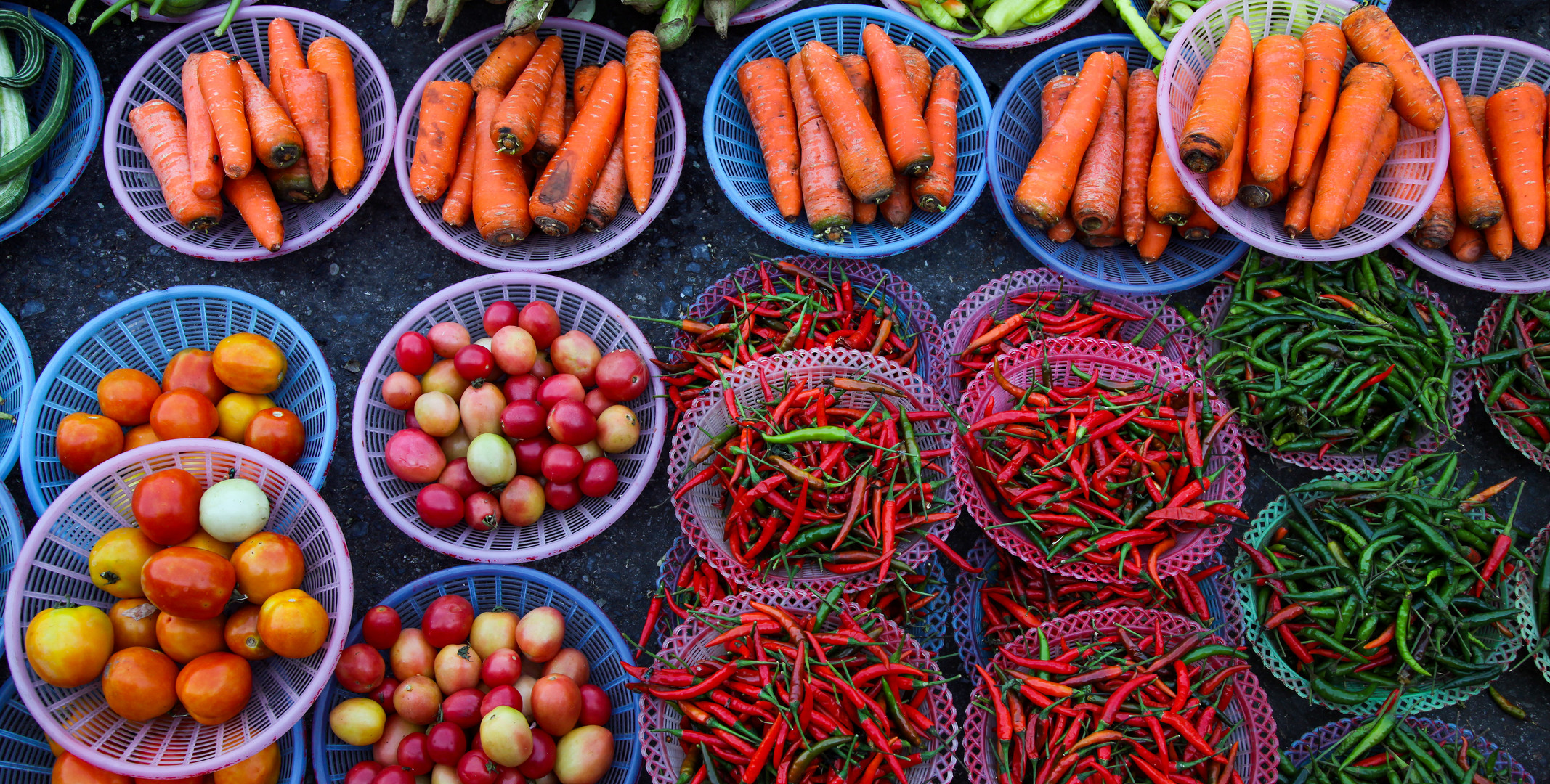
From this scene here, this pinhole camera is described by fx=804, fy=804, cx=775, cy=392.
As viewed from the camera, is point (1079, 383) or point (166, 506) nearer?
point (166, 506)

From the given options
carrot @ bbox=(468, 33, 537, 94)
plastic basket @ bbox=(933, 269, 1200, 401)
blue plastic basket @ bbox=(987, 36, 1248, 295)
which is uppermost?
carrot @ bbox=(468, 33, 537, 94)

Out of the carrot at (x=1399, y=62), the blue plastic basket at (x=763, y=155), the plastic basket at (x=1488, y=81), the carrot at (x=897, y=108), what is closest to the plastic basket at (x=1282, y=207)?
the carrot at (x=1399, y=62)

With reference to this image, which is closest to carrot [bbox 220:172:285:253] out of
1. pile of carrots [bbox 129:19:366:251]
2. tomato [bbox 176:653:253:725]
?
pile of carrots [bbox 129:19:366:251]

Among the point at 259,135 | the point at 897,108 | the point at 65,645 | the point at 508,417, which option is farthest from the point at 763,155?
the point at 65,645

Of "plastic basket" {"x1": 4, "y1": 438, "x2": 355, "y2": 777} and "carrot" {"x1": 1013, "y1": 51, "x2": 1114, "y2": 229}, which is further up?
"carrot" {"x1": 1013, "y1": 51, "x2": 1114, "y2": 229}

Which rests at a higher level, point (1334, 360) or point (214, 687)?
point (1334, 360)

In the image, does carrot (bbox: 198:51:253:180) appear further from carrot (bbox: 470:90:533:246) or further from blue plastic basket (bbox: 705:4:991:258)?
blue plastic basket (bbox: 705:4:991:258)

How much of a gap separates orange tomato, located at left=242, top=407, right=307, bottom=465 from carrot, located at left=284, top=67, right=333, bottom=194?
0.76 meters

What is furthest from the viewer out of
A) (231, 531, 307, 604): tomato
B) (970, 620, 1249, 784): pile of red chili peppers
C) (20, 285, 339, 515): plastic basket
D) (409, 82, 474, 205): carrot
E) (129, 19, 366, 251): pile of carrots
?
(409, 82, 474, 205): carrot

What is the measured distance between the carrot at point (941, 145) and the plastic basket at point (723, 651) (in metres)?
1.32

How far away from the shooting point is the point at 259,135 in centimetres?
242

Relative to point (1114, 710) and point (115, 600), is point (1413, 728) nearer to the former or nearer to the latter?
point (1114, 710)

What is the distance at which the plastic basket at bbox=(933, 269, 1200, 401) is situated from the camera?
263 centimetres

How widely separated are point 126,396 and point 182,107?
105 cm
